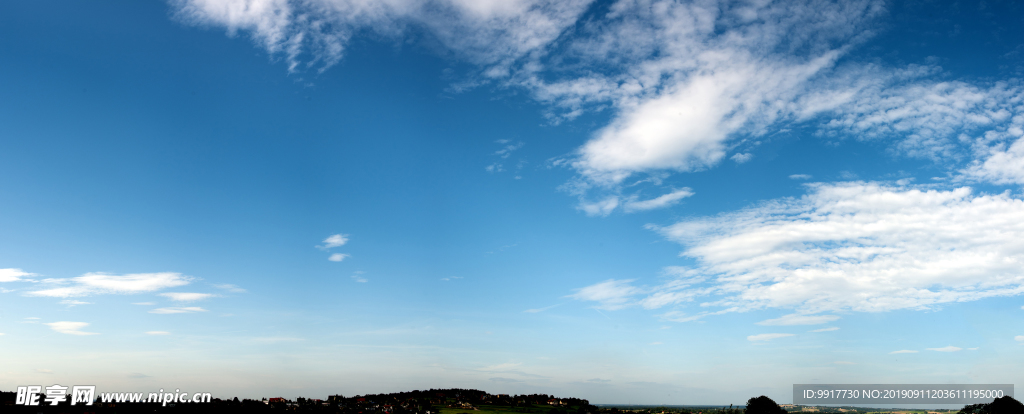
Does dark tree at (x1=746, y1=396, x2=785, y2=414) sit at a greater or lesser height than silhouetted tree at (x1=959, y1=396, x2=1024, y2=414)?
lesser

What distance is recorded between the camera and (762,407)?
13050cm

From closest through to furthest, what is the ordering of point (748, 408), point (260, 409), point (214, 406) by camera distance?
1. point (748, 408)
2. point (214, 406)
3. point (260, 409)

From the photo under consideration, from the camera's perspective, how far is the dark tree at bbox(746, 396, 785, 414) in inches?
5103

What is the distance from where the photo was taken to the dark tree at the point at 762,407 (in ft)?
425

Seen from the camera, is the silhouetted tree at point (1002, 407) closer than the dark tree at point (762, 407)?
Yes

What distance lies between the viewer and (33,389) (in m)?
98.9

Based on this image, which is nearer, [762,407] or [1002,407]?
[1002,407]

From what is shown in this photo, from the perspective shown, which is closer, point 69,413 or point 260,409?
point 69,413

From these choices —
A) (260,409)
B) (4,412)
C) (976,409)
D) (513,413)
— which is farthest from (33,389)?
(976,409)

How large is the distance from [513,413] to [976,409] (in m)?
134

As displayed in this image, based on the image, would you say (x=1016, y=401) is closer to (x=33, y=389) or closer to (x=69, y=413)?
(x=33, y=389)

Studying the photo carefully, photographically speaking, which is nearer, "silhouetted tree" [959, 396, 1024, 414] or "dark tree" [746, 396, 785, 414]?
"silhouetted tree" [959, 396, 1024, 414]

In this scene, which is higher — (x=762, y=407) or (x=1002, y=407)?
(x=1002, y=407)

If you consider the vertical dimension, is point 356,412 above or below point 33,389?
below
